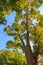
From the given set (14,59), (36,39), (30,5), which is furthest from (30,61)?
(14,59)

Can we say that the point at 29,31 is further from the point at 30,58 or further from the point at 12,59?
the point at 12,59

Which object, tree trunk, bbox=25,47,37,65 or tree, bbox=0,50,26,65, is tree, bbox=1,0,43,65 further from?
tree, bbox=0,50,26,65

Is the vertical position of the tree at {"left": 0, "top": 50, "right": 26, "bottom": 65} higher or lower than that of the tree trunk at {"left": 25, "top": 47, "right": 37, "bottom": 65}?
higher

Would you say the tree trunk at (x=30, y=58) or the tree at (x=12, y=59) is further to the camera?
the tree at (x=12, y=59)

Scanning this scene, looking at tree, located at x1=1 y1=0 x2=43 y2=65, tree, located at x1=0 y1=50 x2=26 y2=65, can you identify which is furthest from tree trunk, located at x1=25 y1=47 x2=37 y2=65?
tree, located at x1=0 y1=50 x2=26 y2=65

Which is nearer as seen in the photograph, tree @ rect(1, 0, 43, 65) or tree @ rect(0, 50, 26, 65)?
tree @ rect(1, 0, 43, 65)

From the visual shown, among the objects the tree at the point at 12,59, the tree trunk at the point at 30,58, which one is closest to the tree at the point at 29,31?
the tree trunk at the point at 30,58

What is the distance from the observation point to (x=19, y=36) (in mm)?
16078

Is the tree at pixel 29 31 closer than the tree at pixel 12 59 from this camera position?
Yes

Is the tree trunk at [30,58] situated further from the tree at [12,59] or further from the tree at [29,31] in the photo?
the tree at [12,59]

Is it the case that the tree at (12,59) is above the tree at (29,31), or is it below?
above

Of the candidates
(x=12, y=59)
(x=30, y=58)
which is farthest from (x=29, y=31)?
(x=12, y=59)

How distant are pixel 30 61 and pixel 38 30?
2.12 m

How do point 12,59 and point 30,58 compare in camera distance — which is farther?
point 12,59
